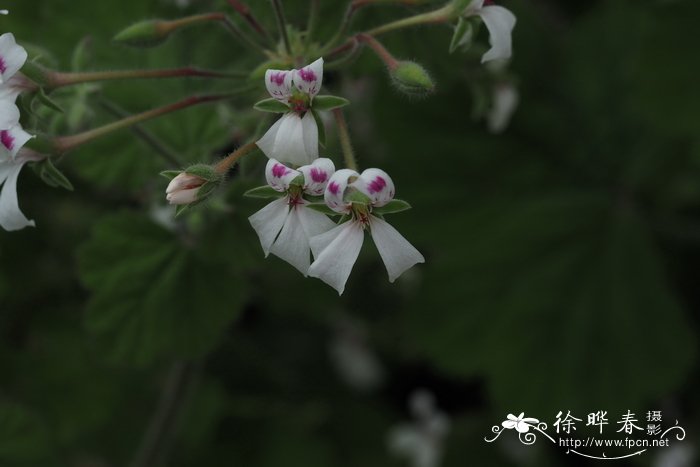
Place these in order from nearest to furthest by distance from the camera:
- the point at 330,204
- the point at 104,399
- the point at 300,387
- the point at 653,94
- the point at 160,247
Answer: the point at 330,204 → the point at 160,247 → the point at 653,94 → the point at 104,399 → the point at 300,387

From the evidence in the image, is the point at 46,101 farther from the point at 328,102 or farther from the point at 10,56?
the point at 328,102

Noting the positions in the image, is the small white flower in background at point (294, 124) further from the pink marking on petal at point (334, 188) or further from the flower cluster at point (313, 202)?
the pink marking on petal at point (334, 188)

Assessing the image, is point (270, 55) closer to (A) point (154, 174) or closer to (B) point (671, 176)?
(A) point (154, 174)

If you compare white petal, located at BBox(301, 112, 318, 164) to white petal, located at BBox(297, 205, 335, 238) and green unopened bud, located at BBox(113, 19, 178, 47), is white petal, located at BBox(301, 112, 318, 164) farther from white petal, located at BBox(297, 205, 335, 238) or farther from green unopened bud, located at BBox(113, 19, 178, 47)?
green unopened bud, located at BBox(113, 19, 178, 47)

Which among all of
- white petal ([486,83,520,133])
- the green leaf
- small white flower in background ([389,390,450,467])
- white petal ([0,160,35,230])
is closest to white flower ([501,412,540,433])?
small white flower in background ([389,390,450,467])

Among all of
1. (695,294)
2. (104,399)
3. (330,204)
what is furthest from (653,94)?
(104,399)

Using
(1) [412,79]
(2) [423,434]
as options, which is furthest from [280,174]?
(2) [423,434]
